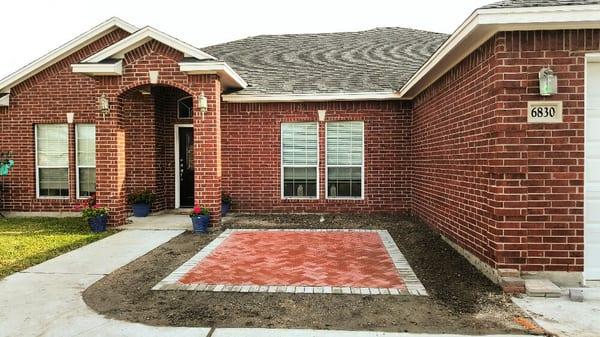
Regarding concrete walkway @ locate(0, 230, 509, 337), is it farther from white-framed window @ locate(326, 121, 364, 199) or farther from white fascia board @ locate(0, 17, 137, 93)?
white fascia board @ locate(0, 17, 137, 93)

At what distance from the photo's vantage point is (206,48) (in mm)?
15227

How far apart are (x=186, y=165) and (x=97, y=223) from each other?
11.5 ft

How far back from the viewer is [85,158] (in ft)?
38.3

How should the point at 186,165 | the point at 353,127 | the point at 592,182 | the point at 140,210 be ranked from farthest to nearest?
the point at 186,165, the point at 353,127, the point at 140,210, the point at 592,182

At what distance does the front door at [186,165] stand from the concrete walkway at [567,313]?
9.42m

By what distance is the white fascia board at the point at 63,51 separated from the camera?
11.4m

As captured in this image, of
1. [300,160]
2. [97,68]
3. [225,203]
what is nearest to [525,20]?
Result: [300,160]

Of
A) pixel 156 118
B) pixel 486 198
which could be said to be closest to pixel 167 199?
pixel 156 118

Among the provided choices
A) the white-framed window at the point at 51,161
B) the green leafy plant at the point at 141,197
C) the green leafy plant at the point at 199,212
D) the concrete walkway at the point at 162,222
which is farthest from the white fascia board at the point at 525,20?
the white-framed window at the point at 51,161

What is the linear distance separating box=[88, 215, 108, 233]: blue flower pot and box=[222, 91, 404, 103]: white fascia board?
4.19 m

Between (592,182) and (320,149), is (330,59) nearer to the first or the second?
(320,149)

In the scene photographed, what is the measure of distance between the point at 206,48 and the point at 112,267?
35.4 feet

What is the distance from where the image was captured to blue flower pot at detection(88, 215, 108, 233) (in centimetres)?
902

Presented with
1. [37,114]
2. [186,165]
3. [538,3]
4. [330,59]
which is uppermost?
[330,59]
